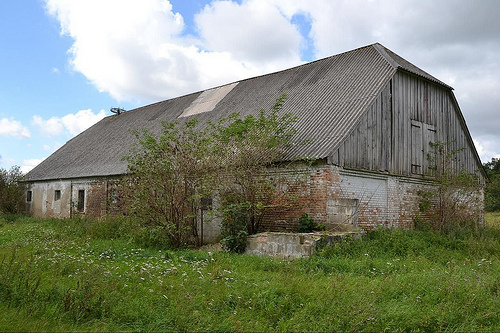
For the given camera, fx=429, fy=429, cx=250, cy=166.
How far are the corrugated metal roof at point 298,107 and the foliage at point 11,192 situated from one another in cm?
82

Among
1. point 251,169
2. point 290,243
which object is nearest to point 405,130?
point 251,169

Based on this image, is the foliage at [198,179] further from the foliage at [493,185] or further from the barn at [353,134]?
the foliage at [493,185]

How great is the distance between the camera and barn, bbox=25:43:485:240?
40.7ft

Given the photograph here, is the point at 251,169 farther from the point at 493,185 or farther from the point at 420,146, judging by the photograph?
the point at 493,185

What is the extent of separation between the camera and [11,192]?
954 inches

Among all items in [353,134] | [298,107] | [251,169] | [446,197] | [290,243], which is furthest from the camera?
[298,107]

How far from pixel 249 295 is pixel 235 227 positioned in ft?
16.0

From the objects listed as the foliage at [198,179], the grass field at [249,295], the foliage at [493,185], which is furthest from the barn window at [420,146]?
the grass field at [249,295]

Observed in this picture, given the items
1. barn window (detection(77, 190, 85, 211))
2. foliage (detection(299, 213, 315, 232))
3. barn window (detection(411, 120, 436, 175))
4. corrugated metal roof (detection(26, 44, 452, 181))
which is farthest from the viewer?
barn window (detection(77, 190, 85, 211))

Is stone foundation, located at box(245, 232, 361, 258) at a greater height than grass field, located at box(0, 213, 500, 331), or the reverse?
stone foundation, located at box(245, 232, 361, 258)

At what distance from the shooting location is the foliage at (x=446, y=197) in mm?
14031

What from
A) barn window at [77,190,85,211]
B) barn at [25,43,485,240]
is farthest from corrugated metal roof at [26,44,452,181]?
barn window at [77,190,85,211]

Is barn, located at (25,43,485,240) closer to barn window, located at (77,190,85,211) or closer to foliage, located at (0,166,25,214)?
barn window, located at (77,190,85,211)

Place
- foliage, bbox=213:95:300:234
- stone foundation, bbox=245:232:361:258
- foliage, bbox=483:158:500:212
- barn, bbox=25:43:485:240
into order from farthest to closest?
foliage, bbox=483:158:500:212 < barn, bbox=25:43:485:240 < foliage, bbox=213:95:300:234 < stone foundation, bbox=245:232:361:258
